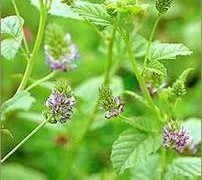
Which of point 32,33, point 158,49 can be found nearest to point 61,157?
point 32,33

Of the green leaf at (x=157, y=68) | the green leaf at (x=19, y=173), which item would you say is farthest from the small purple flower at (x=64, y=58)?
the green leaf at (x=19, y=173)

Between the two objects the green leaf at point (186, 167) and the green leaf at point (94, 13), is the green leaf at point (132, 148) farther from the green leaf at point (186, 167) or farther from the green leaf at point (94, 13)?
the green leaf at point (94, 13)

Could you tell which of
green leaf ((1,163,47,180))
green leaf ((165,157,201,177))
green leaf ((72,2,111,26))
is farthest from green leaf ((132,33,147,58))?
green leaf ((1,163,47,180))

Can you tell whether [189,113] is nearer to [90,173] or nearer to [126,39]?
[90,173]

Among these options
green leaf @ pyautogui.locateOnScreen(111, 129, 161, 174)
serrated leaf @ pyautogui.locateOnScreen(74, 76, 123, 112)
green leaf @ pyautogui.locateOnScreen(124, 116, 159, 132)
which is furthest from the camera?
serrated leaf @ pyautogui.locateOnScreen(74, 76, 123, 112)

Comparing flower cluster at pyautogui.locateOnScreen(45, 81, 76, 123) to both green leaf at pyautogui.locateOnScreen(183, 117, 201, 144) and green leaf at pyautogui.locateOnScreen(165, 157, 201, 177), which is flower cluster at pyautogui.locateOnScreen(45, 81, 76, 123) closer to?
green leaf at pyautogui.locateOnScreen(165, 157, 201, 177)
